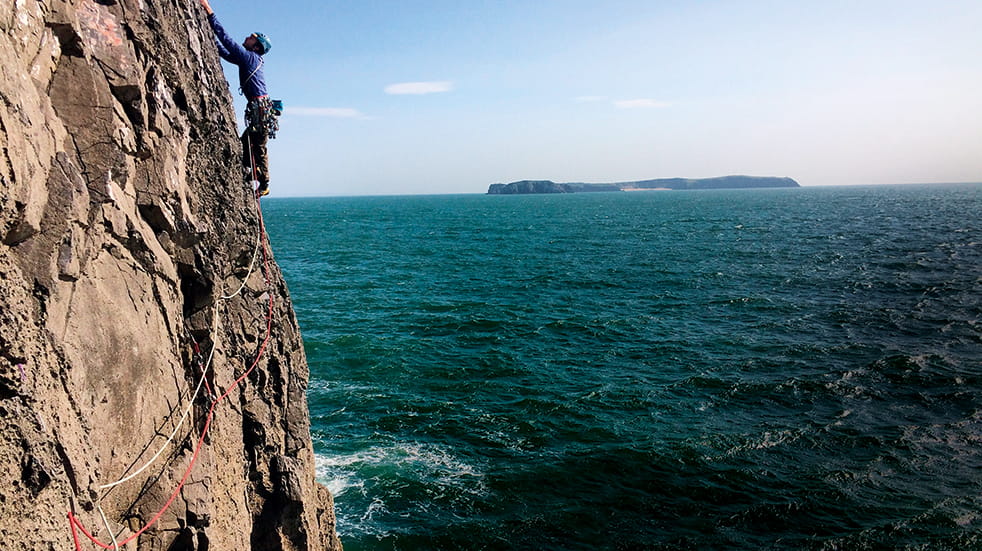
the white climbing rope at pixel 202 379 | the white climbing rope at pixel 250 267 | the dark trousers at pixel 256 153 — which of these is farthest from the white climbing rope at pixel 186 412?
the dark trousers at pixel 256 153

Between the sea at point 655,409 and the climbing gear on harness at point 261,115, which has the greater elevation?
the climbing gear on harness at point 261,115

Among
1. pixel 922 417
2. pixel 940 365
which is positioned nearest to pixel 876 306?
pixel 940 365

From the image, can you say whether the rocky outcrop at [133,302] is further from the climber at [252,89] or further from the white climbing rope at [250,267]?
the climber at [252,89]

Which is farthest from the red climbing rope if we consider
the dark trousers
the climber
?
the climber

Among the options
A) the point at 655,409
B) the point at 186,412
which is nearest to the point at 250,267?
the point at 186,412

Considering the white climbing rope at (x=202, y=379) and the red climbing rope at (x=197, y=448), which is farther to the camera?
the white climbing rope at (x=202, y=379)

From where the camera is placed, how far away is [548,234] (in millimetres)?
84438

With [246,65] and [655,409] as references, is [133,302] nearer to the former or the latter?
[246,65]

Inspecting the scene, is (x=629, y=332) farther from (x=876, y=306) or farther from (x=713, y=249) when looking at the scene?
(x=713, y=249)

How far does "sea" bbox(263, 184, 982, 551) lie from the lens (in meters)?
15.6

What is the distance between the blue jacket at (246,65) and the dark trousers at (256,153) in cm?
88

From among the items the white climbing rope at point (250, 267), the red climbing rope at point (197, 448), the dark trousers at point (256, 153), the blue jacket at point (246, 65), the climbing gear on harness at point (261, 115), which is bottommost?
the red climbing rope at point (197, 448)

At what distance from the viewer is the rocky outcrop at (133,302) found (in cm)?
587

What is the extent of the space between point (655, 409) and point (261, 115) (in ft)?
59.2
